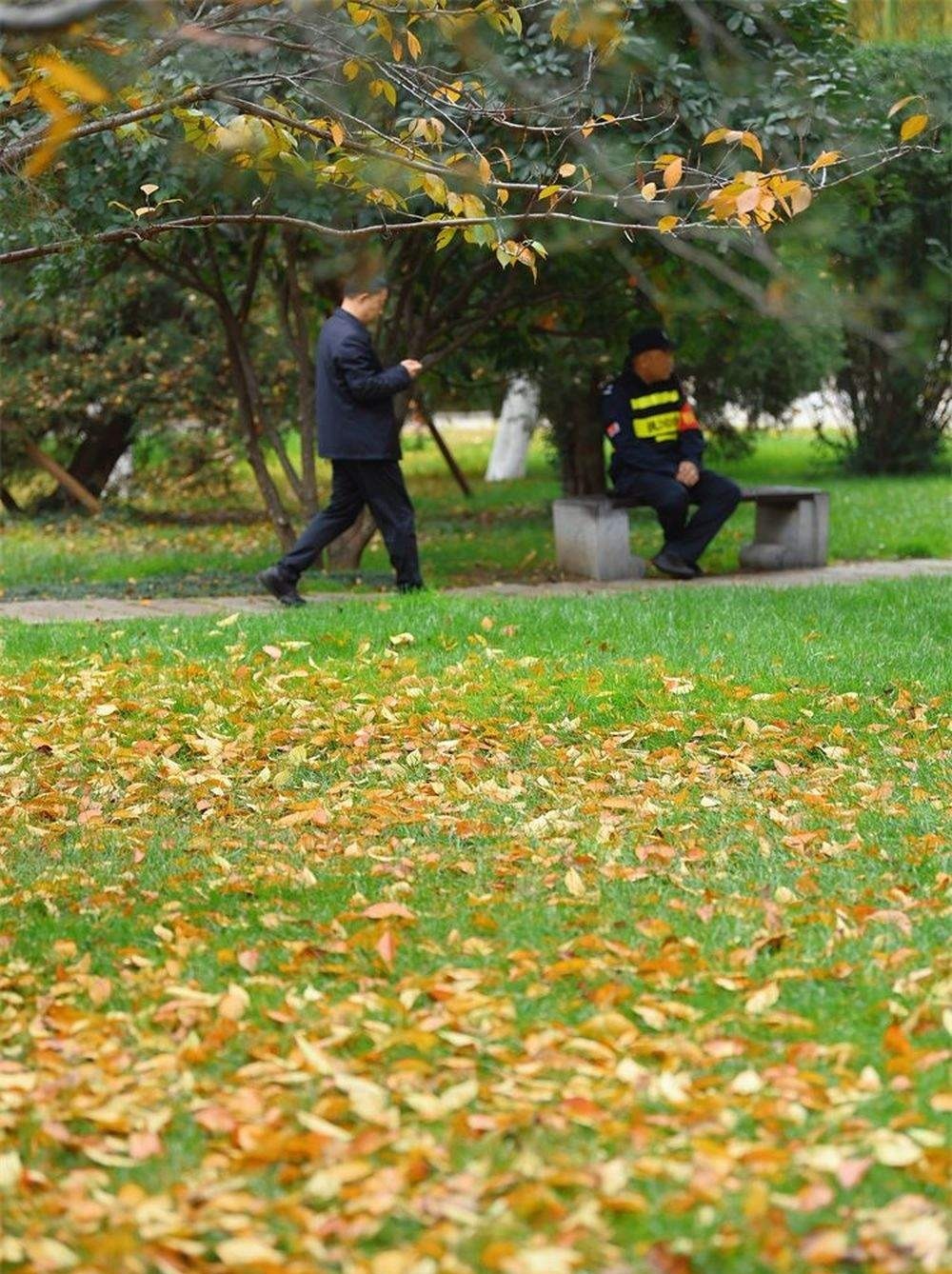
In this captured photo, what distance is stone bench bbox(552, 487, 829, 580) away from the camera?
11547mm

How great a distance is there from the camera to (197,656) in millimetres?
8289

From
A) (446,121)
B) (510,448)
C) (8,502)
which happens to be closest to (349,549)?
(446,121)

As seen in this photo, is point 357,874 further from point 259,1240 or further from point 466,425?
point 466,425

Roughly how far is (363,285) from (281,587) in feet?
5.70

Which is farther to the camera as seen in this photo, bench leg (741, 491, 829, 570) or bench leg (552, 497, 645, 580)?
bench leg (741, 491, 829, 570)

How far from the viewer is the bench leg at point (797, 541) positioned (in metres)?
12.0

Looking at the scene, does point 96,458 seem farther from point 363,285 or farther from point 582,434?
point 363,285

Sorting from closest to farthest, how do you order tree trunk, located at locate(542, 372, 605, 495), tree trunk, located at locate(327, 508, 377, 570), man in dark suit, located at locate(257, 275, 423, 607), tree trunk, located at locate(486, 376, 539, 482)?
man in dark suit, located at locate(257, 275, 423, 607) → tree trunk, located at locate(327, 508, 377, 570) → tree trunk, located at locate(542, 372, 605, 495) → tree trunk, located at locate(486, 376, 539, 482)

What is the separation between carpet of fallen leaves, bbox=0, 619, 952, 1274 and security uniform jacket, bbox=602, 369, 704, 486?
3.93 m

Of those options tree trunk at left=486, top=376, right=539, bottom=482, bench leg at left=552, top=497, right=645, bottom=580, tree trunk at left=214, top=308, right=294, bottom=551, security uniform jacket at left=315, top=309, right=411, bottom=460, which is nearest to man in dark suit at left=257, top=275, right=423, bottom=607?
security uniform jacket at left=315, top=309, right=411, bottom=460

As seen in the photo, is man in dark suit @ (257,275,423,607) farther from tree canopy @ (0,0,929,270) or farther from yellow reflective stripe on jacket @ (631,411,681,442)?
yellow reflective stripe on jacket @ (631,411,681,442)

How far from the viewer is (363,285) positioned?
9992 millimetres

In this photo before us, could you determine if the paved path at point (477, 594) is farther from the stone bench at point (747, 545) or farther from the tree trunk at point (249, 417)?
the tree trunk at point (249, 417)

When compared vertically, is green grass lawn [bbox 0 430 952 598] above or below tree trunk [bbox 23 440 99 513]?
below
